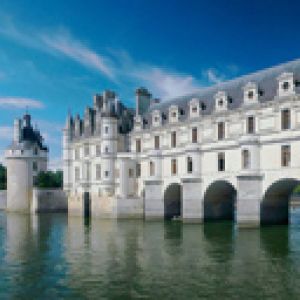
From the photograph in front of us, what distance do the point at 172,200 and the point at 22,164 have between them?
96.3ft

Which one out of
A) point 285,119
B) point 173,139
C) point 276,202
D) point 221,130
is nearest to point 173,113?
point 173,139

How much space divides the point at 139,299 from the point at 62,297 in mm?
2712

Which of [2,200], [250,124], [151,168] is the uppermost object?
[250,124]

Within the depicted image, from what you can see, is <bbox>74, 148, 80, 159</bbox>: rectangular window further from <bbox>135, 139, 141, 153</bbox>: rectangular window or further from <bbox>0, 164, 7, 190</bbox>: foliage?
<bbox>0, 164, 7, 190</bbox>: foliage

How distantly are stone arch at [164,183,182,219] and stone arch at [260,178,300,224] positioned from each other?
11.8 meters

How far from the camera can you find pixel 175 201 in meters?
47.1

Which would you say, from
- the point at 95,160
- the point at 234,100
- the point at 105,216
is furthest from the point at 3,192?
the point at 234,100

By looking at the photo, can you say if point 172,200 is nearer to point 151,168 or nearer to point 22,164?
point 151,168

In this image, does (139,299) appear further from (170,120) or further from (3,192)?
(3,192)

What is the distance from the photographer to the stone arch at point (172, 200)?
46.0 metres

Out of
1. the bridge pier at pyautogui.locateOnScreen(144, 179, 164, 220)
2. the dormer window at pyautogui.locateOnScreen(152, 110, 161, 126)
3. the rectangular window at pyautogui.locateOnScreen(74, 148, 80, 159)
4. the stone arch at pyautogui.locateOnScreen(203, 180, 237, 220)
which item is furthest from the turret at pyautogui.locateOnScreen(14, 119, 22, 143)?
the stone arch at pyautogui.locateOnScreen(203, 180, 237, 220)

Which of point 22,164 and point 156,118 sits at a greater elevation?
point 156,118

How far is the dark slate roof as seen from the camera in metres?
36.4

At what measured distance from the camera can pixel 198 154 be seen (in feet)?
137
